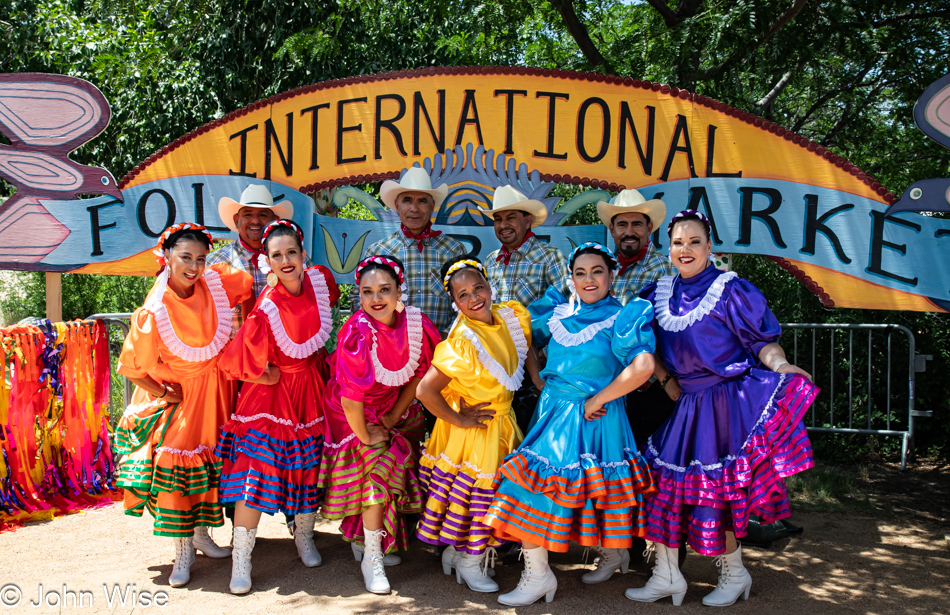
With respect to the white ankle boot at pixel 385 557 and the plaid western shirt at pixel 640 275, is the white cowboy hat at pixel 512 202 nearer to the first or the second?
the plaid western shirt at pixel 640 275

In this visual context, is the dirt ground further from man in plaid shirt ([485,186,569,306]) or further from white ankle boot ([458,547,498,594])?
man in plaid shirt ([485,186,569,306])

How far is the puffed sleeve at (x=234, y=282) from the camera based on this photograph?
425 centimetres

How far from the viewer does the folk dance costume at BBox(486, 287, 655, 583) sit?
350 cm

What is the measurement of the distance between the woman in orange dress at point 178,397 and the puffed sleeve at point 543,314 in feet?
5.66

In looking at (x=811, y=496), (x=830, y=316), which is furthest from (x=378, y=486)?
(x=830, y=316)

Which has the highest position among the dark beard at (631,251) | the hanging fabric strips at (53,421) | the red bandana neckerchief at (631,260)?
the dark beard at (631,251)

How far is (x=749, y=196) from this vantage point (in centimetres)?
506

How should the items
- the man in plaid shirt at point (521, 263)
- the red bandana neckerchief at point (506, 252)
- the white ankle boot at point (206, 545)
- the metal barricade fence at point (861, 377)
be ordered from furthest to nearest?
the metal barricade fence at point (861, 377) → the red bandana neckerchief at point (506, 252) → the man in plaid shirt at point (521, 263) → the white ankle boot at point (206, 545)

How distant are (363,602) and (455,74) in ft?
12.0

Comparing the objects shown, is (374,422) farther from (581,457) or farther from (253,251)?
(253,251)

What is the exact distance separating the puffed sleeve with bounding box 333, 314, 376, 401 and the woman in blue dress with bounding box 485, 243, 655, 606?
0.84 meters

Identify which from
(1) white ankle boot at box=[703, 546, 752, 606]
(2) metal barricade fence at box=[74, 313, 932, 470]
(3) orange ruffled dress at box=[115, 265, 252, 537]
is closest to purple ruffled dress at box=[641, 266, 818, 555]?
(1) white ankle boot at box=[703, 546, 752, 606]

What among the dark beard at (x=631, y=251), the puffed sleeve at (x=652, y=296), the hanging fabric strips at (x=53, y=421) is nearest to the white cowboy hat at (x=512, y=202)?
the dark beard at (x=631, y=251)

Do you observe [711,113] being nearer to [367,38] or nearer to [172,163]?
[172,163]
